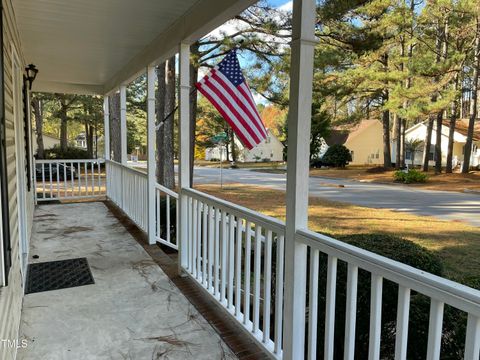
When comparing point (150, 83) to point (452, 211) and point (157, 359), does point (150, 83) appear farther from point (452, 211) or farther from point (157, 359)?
point (452, 211)

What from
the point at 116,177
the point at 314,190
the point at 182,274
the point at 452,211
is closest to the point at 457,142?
the point at 314,190

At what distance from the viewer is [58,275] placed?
12.0 feet

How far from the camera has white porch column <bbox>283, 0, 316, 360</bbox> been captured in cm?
185

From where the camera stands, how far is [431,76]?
13484 millimetres

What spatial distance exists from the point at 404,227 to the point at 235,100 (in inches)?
235

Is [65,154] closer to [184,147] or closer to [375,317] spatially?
[184,147]

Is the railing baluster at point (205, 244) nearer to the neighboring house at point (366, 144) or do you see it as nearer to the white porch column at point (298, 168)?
the white porch column at point (298, 168)

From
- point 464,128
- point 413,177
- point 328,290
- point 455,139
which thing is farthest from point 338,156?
point 328,290

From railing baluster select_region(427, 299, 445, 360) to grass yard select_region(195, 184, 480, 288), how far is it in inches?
143

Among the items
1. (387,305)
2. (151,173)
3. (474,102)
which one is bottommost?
(387,305)

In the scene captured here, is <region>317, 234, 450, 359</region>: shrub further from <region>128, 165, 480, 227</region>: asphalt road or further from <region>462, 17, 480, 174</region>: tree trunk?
<region>462, 17, 480, 174</region>: tree trunk

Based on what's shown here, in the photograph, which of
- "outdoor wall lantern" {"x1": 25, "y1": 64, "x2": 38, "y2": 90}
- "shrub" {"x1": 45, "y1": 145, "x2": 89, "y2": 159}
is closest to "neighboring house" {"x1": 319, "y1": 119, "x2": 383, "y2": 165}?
"shrub" {"x1": 45, "y1": 145, "x2": 89, "y2": 159}

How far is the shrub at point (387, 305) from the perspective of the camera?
199cm

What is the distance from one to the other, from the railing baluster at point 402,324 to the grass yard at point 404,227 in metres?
3.54
